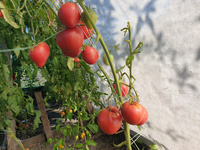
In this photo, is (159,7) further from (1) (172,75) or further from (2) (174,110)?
(2) (174,110)

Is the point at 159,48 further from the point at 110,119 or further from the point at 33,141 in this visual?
the point at 33,141

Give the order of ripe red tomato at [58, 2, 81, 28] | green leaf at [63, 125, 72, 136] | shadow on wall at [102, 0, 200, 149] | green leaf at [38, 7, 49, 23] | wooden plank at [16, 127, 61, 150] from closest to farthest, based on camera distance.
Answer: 1. ripe red tomato at [58, 2, 81, 28]
2. green leaf at [38, 7, 49, 23]
3. shadow on wall at [102, 0, 200, 149]
4. green leaf at [63, 125, 72, 136]
5. wooden plank at [16, 127, 61, 150]

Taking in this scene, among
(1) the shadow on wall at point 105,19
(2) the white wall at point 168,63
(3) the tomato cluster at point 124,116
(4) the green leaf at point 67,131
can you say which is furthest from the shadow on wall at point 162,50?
(4) the green leaf at point 67,131

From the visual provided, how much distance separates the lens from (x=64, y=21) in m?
0.36

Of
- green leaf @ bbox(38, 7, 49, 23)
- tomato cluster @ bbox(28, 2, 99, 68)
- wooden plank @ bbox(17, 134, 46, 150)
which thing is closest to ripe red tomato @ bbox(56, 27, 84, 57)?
tomato cluster @ bbox(28, 2, 99, 68)

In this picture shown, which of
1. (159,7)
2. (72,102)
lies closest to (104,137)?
(72,102)

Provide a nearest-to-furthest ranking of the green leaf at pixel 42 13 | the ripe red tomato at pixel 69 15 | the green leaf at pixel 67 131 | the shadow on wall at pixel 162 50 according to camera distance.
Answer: the ripe red tomato at pixel 69 15 < the green leaf at pixel 42 13 < the shadow on wall at pixel 162 50 < the green leaf at pixel 67 131

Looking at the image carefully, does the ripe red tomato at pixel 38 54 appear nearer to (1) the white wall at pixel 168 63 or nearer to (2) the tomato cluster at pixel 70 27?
(2) the tomato cluster at pixel 70 27

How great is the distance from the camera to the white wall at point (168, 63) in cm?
59

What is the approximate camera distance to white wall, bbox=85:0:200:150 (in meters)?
0.59

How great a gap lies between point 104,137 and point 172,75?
121cm

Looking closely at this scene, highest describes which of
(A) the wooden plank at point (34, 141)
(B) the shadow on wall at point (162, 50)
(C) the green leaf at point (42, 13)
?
(C) the green leaf at point (42, 13)

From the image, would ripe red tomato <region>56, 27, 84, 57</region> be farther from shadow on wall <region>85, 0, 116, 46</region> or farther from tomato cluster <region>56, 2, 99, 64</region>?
shadow on wall <region>85, 0, 116, 46</region>

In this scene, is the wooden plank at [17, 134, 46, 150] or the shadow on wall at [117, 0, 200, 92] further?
the wooden plank at [17, 134, 46, 150]
